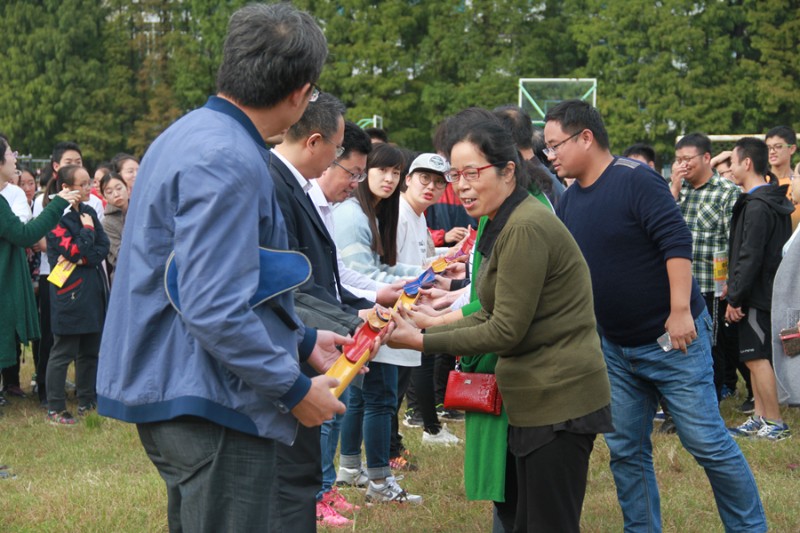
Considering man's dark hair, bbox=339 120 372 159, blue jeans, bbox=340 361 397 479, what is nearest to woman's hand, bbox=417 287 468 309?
man's dark hair, bbox=339 120 372 159

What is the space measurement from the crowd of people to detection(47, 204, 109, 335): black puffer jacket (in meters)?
1.06

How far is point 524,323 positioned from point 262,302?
1201 mm

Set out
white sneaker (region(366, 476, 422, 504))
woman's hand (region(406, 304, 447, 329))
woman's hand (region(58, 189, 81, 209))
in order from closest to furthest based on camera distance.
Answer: woman's hand (region(406, 304, 447, 329)) → white sneaker (region(366, 476, 422, 504)) → woman's hand (region(58, 189, 81, 209))

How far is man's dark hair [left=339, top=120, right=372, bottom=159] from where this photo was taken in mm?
4484

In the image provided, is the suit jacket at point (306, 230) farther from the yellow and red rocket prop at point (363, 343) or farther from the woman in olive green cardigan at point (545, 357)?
the woman in olive green cardigan at point (545, 357)

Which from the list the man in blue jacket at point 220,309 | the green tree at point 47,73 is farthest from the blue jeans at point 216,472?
the green tree at point 47,73

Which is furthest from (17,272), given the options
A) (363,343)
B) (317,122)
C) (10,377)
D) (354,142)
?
(363,343)

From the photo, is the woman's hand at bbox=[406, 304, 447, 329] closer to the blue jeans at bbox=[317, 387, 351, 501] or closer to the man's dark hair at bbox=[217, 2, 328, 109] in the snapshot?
the blue jeans at bbox=[317, 387, 351, 501]

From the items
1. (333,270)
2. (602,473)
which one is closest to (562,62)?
(602,473)

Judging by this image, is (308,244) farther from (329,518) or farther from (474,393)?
(329,518)

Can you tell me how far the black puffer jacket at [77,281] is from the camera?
7989 millimetres

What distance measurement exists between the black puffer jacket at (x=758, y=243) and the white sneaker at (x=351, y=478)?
11.6ft

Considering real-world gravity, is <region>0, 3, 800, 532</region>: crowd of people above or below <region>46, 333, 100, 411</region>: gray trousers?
above

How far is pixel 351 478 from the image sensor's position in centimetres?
576
